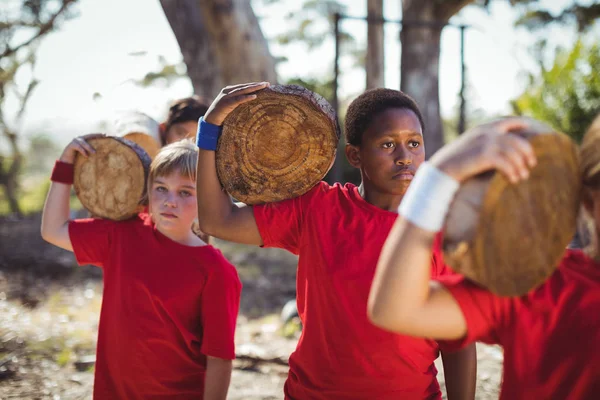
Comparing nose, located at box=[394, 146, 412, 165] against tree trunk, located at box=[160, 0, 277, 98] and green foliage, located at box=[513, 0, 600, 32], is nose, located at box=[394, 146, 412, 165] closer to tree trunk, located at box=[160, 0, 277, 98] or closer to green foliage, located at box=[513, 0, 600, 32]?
tree trunk, located at box=[160, 0, 277, 98]

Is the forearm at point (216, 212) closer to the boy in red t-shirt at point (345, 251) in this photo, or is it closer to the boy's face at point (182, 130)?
the boy in red t-shirt at point (345, 251)

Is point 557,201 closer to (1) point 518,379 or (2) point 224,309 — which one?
(1) point 518,379

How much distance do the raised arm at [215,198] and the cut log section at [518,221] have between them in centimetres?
87

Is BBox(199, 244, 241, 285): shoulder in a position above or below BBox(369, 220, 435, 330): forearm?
below

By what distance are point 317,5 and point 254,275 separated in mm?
14074

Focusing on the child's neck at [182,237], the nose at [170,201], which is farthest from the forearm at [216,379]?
the nose at [170,201]

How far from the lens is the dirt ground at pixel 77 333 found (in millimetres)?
3840

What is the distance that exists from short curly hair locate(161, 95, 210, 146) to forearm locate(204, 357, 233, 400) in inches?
60.7

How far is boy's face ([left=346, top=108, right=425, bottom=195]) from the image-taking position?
1914 millimetres

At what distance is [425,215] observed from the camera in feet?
3.65

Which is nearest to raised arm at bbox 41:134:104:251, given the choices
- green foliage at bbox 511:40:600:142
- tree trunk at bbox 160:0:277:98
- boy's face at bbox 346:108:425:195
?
boy's face at bbox 346:108:425:195

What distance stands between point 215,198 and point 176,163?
45cm

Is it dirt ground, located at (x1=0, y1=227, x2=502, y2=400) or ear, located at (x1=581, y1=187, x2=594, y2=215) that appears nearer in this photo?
ear, located at (x1=581, y1=187, x2=594, y2=215)

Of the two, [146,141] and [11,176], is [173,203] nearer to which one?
[146,141]
